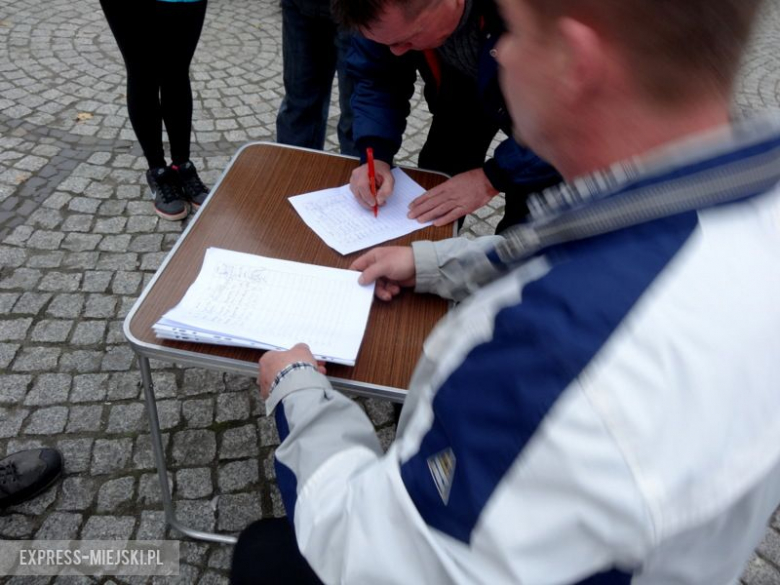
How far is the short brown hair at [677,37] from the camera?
1.86ft

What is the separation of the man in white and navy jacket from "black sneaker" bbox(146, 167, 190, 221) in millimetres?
2632

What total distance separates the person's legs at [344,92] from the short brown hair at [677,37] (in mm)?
1894

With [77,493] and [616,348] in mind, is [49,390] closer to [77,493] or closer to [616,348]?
[77,493]

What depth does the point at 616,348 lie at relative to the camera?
1.72 feet

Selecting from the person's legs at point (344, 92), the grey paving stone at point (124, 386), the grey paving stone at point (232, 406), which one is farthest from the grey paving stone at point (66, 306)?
the person's legs at point (344, 92)

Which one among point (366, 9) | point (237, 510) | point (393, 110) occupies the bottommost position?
point (237, 510)

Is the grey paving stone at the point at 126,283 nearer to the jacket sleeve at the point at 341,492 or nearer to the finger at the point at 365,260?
the finger at the point at 365,260

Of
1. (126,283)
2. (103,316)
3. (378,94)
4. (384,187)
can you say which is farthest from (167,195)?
(384,187)

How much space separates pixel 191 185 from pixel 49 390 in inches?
50.8

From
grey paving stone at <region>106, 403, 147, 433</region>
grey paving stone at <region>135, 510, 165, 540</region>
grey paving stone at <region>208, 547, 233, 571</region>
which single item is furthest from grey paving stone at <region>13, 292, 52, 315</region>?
grey paving stone at <region>208, 547, 233, 571</region>

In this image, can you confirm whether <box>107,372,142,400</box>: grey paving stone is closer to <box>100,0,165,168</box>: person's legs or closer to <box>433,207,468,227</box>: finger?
<box>100,0,165,168</box>: person's legs

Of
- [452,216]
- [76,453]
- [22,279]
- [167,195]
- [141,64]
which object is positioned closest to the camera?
[452,216]

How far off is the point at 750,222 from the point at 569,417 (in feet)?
0.87

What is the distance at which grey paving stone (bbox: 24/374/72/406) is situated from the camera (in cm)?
219
